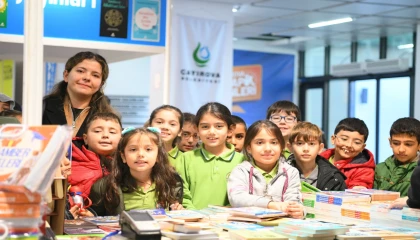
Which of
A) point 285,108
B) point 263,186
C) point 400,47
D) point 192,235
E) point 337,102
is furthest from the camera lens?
point 337,102

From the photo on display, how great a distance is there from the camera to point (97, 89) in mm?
3539

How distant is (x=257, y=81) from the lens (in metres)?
13.7

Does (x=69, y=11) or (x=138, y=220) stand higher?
(x=69, y=11)

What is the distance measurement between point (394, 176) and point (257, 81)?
33.0 ft

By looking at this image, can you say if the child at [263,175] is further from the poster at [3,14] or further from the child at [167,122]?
the poster at [3,14]

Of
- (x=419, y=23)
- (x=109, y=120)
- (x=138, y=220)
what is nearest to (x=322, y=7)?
(x=419, y=23)

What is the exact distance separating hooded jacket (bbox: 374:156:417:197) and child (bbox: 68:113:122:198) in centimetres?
159

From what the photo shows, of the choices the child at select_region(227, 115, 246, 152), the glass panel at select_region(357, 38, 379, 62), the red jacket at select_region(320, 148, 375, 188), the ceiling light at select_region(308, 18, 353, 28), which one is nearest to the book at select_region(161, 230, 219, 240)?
the red jacket at select_region(320, 148, 375, 188)

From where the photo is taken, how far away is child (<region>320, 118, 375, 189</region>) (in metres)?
3.79

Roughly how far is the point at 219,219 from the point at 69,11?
1.79 meters

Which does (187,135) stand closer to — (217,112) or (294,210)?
(217,112)

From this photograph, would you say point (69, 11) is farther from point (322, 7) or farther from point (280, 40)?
point (280, 40)

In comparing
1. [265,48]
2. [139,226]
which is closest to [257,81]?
[265,48]

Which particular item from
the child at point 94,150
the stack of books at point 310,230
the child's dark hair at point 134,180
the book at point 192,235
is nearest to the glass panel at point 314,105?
the child at point 94,150
